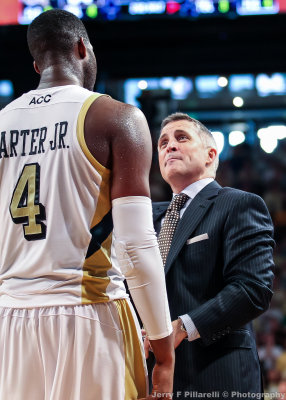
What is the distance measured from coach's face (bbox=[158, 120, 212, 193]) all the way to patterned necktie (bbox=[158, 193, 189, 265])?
88 mm

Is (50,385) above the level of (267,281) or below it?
below

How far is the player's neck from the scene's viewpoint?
2039 mm

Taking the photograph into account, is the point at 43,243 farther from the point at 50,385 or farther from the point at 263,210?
the point at 263,210

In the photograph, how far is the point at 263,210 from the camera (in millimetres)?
2787

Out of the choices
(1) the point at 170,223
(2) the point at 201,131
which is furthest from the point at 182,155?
(1) the point at 170,223

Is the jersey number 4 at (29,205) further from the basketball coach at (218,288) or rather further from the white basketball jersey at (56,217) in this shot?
the basketball coach at (218,288)

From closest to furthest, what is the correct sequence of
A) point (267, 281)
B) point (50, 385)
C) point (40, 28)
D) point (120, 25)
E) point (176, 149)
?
point (50, 385), point (40, 28), point (267, 281), point (176, 149), point (120, 25)

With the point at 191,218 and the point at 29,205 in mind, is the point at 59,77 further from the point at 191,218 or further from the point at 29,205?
the point at 191,218

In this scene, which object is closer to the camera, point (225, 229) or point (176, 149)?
point (225, 229)

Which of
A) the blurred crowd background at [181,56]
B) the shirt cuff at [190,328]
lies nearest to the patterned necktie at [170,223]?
the shirt cuff at [190,328]

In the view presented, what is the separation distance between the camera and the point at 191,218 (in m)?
2.83

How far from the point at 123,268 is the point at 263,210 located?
3.68ft

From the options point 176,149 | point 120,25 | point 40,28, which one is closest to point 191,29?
point 120,25

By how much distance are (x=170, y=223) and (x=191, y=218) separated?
13 centimetres
